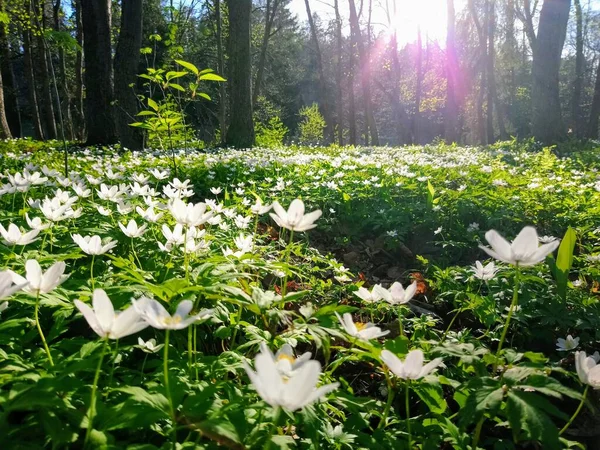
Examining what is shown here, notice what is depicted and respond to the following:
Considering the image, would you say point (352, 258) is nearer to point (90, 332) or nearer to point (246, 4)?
point (90, 332)

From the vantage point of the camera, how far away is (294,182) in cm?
556

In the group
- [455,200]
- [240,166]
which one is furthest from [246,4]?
[455,200]

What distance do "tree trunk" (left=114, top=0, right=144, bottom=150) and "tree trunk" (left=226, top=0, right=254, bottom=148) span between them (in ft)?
7.67

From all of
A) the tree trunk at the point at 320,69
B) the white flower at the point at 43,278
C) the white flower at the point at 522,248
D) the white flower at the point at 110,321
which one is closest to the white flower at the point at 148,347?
the white flower at the point at 43,278

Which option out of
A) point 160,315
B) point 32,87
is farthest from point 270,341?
point 32,87

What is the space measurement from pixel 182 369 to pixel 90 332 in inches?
25.1

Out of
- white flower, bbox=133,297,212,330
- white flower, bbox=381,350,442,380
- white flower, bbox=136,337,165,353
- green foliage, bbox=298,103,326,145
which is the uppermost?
green foliage, bbox=298,103,326,145

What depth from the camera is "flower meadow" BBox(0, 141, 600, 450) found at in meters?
1.05

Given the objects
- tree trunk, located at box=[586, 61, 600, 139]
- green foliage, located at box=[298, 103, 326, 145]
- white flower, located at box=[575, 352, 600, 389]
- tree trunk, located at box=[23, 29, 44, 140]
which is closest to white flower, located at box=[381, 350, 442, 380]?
white flower, located at box=[575, 352, 600, 389]

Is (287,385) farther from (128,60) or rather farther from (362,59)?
(362,59)

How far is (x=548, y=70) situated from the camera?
12523 millimetres

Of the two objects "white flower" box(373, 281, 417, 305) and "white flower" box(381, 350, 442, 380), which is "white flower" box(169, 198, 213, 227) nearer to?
"white flower" box(373, 281, 417, 305)

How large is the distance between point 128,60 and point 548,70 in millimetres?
11618

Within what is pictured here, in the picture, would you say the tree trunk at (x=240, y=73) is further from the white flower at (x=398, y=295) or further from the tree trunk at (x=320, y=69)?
the tree trunk at (x=320, y=69)
